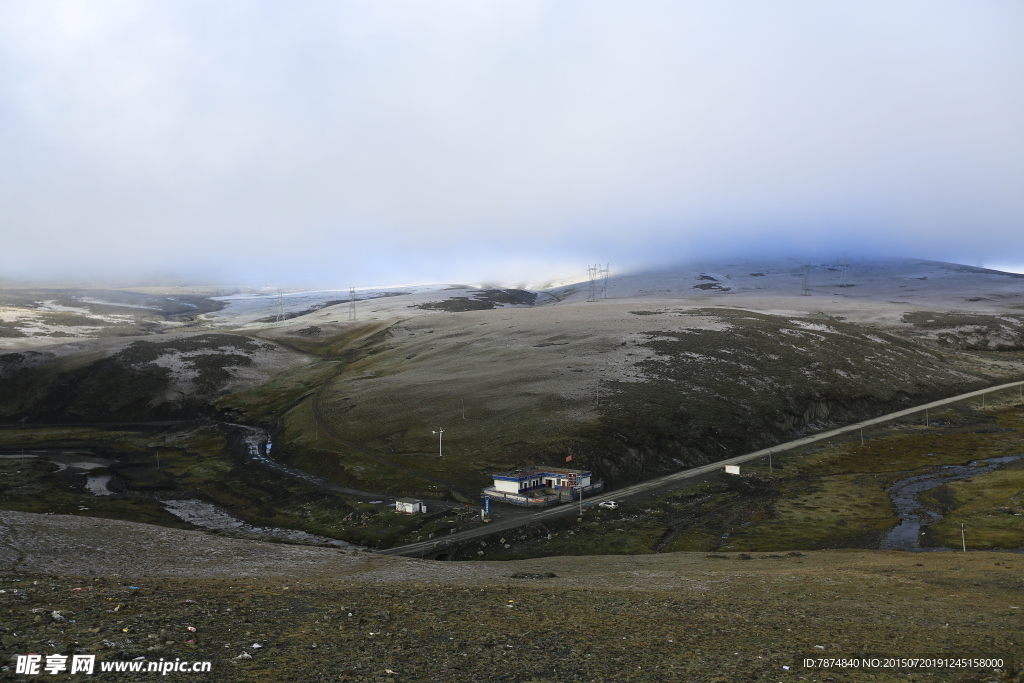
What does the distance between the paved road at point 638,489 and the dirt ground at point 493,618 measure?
22905 mm

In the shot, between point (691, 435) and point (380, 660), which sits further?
point (691, 435)

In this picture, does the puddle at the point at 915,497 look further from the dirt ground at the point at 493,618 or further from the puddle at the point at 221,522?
the puddle at the point at 221,522

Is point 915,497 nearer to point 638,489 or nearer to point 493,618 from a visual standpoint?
point 638,489

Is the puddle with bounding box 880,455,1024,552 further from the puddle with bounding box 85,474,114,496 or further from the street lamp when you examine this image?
the puddle with bounding box 85,474,114,496

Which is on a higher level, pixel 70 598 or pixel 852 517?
pixel 70 598

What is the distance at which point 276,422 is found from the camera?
14438cm

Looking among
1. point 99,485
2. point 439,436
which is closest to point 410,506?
point 439,436

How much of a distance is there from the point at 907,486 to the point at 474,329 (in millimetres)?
125056

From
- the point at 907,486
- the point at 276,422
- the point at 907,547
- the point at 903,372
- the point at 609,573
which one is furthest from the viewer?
the point at 903,372

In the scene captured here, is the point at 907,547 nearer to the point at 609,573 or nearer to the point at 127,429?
the point at 609,573

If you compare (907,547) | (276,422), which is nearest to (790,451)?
(907,547)

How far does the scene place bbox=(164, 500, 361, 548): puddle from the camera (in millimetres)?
78688

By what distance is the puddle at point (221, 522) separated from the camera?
78688 mm

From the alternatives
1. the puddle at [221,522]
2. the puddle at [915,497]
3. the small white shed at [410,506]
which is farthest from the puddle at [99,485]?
the puddle at [915,497]
